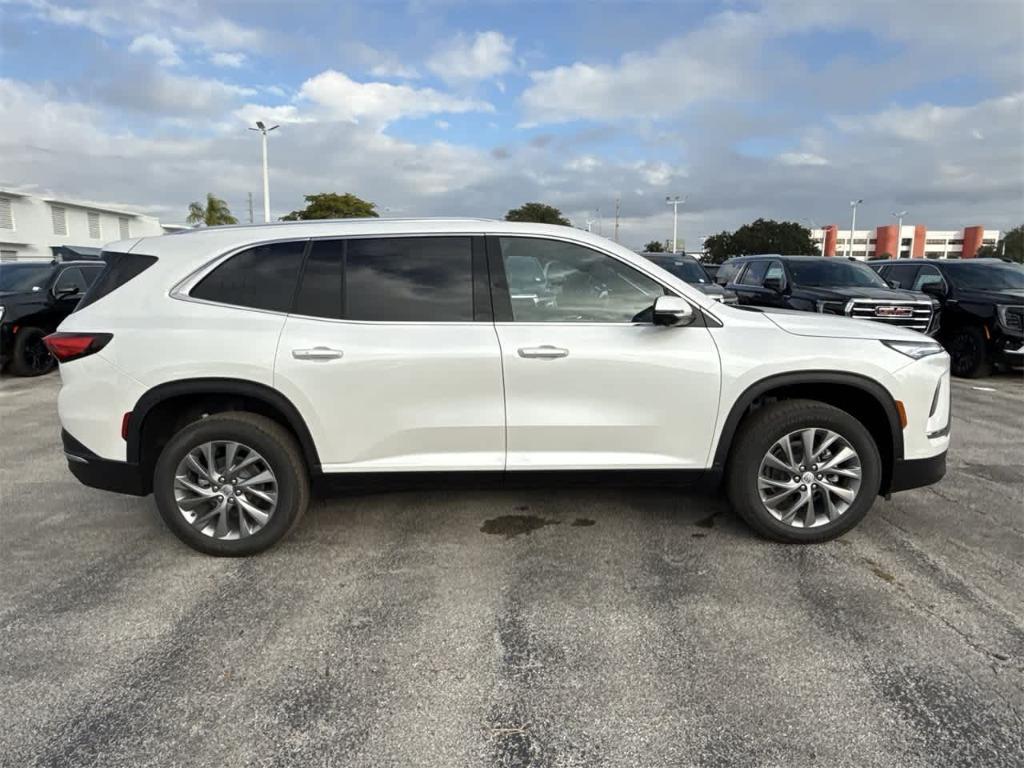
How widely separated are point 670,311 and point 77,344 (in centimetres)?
307

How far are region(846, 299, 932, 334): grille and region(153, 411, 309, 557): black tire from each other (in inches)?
331

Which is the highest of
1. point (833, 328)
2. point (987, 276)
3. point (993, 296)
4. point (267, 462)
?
point (987, 276)

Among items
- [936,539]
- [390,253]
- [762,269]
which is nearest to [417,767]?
[390,253]

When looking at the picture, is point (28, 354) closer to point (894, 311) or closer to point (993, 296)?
point (894, 311)

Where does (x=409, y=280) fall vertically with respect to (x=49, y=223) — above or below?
below

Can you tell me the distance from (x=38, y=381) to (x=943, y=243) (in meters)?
126

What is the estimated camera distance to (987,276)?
1020cm

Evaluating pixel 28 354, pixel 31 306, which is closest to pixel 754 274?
pixel 31 306

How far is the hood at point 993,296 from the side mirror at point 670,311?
8219 mm

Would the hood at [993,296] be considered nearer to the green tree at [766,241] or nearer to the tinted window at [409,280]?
the tinted window at [409,280]

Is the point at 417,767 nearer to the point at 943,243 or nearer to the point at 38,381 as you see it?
the point at 38,381

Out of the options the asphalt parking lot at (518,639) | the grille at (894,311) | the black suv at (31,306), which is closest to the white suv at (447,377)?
the asphalt parking lot at (518,639)

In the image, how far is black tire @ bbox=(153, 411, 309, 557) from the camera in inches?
138

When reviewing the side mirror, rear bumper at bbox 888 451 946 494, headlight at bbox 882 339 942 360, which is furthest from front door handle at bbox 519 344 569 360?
rear bumper at bbox 888 451 946 494
